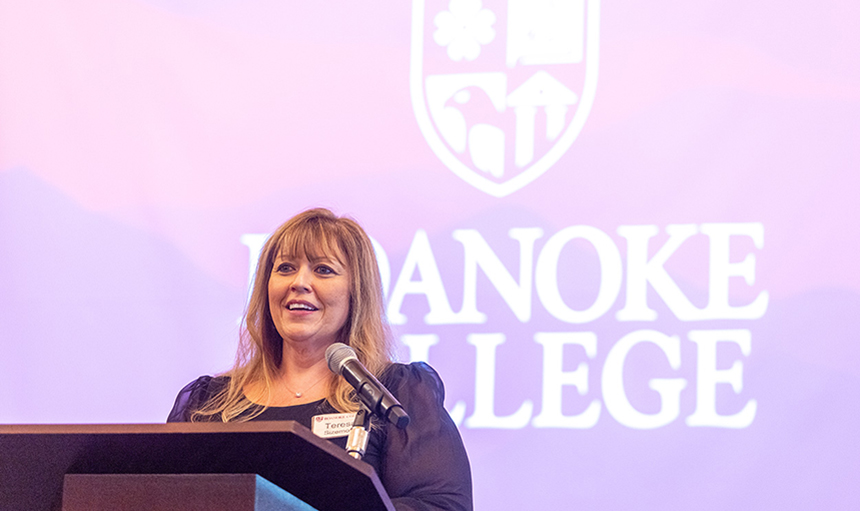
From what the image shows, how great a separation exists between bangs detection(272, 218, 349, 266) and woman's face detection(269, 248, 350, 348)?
0.01m

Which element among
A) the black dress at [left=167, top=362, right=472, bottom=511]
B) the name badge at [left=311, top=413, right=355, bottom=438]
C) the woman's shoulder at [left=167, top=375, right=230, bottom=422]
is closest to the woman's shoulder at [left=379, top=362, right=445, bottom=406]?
the black dress at [left=167, top=362, right=472, bottom=511]

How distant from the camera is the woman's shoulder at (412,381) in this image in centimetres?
225

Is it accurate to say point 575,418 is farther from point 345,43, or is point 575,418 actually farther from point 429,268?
point 345,43

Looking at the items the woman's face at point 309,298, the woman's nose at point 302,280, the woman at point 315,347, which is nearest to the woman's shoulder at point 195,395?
the woman at point 315,347

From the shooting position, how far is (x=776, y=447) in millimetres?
2703

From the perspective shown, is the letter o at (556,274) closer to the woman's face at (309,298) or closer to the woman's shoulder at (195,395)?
the woman's face at (309,298)

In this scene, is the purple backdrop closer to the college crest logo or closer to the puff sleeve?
the college crest logo

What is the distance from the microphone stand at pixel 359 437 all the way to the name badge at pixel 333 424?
465 millimetres

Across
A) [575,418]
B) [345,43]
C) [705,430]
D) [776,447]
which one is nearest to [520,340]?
[575,418]

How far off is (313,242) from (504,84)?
3.29ft

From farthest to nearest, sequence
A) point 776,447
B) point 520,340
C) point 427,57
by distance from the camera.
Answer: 1. point 427,57
2. point 520,340
3. point 776,447

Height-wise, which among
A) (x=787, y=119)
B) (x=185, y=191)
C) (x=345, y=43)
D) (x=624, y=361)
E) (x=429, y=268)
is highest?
(x=345, y=43)

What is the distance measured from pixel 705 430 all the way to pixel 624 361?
29cm

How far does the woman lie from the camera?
2221 millimetres
